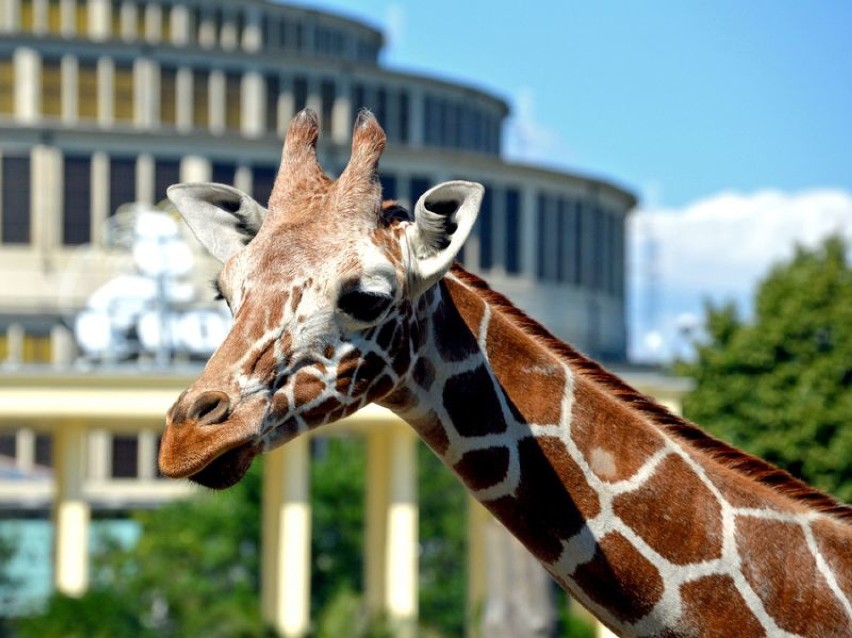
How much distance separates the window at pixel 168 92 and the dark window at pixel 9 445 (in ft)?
64.1

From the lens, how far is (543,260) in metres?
103

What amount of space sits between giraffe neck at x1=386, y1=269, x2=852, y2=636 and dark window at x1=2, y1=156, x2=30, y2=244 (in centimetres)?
8863

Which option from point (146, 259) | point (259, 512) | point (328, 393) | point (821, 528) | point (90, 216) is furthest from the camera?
point (90, 216)

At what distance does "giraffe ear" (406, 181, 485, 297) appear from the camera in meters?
6.86

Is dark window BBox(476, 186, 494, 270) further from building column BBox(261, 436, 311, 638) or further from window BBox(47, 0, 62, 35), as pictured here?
building column BBox(261, 436, 311, 638)

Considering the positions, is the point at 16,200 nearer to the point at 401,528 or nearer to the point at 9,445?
the point at 9,445

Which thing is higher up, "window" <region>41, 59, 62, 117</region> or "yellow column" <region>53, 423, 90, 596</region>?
"window" <region>41, 59, 62, 117</region>

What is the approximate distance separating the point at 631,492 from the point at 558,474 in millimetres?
267

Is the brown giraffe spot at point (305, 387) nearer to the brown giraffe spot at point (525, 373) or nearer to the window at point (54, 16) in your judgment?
the brown giraffe spot at point (525, 373)

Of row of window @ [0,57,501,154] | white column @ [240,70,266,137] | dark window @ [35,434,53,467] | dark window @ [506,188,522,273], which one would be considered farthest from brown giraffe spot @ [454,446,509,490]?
dark window @ [35,434,53,467]

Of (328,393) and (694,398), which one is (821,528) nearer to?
(328,393)

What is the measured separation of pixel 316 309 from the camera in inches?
267

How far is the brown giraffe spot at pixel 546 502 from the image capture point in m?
7.23

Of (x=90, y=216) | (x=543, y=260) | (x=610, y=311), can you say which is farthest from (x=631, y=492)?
(x=610, y=311)
